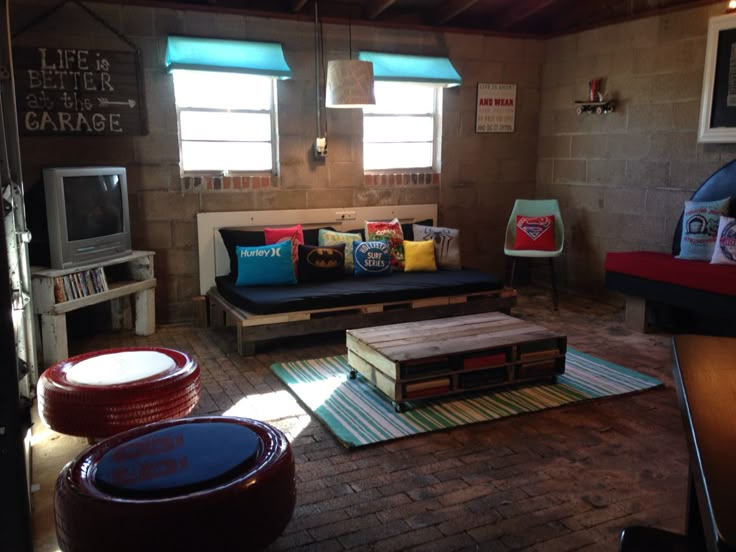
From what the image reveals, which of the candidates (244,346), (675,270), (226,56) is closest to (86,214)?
(244,346)

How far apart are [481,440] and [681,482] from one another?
0.85m

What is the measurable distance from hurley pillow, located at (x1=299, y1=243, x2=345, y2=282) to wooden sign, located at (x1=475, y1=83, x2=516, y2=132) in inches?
83.1

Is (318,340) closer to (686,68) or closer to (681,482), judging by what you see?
(681,482)

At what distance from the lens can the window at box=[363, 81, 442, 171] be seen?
575cm

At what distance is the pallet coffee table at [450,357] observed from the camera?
3320 mm

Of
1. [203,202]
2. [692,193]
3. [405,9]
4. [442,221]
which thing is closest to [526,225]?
[442,221]

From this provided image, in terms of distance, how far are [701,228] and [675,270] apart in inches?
16.7

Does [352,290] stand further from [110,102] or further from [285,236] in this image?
[110,102]

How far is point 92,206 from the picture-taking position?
425 centimetres

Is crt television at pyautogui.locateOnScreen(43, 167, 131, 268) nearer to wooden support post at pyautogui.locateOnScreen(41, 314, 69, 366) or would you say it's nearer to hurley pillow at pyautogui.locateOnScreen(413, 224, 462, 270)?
wooden support post at pyautogui.locateOnScreen(41, 314, 69, 366)

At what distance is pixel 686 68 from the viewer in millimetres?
4930

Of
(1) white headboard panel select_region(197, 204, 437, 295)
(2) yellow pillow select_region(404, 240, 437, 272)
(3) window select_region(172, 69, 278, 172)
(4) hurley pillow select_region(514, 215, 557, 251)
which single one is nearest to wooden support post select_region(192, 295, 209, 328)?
(1) white headboard panel select_region(197, 204, 437, 295)

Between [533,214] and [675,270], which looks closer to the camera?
[675,270]

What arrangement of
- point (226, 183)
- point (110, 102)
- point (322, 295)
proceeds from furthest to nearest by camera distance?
point (226, 183)
point (110, 102)
point (322, 295)
